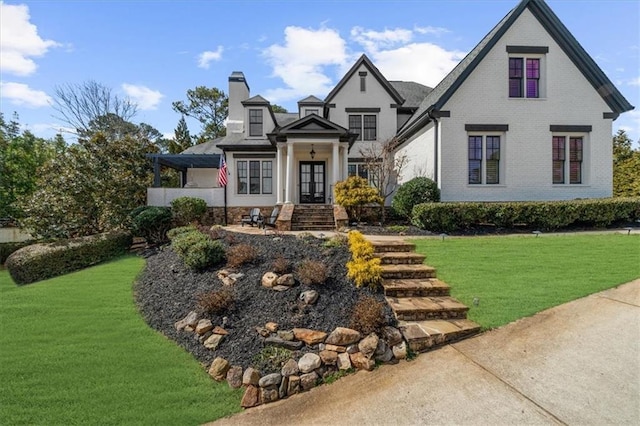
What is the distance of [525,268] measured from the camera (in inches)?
279

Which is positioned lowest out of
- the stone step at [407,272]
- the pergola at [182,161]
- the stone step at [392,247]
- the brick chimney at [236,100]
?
the stone step at [407,272]

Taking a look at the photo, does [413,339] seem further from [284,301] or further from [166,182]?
[166,182]

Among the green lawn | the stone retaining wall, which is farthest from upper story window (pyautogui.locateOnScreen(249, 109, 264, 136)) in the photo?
the stone retaining wall

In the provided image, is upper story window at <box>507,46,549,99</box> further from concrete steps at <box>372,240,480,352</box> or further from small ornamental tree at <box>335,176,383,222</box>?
concrete steps at <box>372,240,480,352</box>

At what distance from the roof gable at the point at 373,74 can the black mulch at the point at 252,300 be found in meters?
12.9

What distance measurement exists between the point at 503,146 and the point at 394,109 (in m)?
6.90

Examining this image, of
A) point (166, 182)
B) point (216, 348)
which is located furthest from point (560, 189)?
point (166, 182)

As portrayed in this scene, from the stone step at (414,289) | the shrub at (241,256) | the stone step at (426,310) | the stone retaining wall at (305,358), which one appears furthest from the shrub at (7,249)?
the stone step at (426,310)

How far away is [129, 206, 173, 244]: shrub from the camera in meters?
12.3

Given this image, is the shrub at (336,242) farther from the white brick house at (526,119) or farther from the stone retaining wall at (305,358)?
the white brick house at (526,119)

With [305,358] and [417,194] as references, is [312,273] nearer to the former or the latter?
[305,358]

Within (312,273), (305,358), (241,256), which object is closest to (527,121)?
(312,273)

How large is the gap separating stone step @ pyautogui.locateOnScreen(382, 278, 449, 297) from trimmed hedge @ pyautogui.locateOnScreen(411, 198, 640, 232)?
561 centimetres

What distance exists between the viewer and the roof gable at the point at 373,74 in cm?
1828
